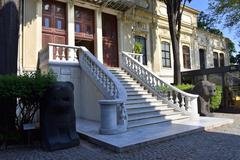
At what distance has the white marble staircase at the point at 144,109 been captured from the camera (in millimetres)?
9245

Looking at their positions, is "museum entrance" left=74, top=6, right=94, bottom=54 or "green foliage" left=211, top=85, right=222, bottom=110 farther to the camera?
"green foliage" left=211, top=85, right=222, bottom=110

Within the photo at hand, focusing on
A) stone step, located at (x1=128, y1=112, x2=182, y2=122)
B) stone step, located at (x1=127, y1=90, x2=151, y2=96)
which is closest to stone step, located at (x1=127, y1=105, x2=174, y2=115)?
stone step, located at (x1=128, y1=112, x2=182, y2=122)

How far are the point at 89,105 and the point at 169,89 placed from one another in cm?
365

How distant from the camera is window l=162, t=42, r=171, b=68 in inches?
710

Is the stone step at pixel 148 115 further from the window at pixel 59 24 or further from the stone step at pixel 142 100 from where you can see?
the window at pixel 59 24

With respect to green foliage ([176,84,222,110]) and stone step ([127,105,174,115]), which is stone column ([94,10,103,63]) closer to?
green foliage ([176,84,222,110])

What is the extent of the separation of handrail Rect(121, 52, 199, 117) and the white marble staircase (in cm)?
24

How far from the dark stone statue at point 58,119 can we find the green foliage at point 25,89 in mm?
303

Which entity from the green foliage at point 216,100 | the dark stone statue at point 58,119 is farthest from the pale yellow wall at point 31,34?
the green foliage at point 216,100

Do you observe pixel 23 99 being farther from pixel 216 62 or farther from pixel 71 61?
pixel 216 62

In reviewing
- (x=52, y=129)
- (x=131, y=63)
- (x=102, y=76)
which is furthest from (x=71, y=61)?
(x=52, y=129)

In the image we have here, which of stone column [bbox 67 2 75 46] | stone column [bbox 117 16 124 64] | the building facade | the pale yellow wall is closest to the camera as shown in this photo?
the pale yellow wall

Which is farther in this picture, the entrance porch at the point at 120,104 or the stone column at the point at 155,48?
the stone column at the point at 155,48

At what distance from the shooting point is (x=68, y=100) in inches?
275
